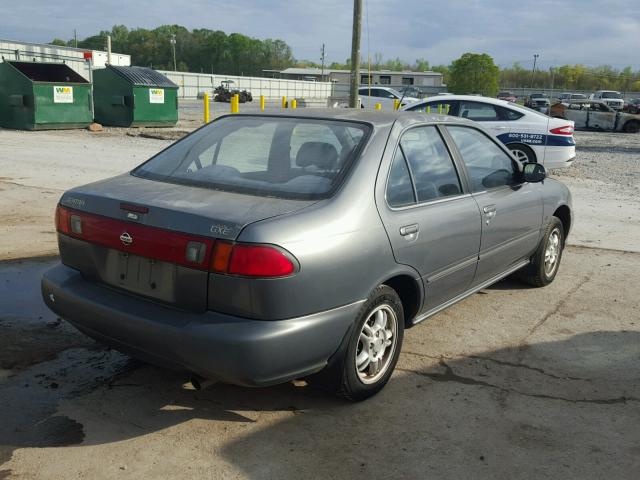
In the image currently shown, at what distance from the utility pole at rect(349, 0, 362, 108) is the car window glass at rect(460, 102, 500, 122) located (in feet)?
23.8

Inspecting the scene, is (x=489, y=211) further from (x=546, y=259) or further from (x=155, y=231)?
(x=155, y=231)

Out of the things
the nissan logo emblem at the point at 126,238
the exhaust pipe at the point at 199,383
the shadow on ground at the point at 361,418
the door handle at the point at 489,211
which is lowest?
the shadow on ground at the point at 361,418

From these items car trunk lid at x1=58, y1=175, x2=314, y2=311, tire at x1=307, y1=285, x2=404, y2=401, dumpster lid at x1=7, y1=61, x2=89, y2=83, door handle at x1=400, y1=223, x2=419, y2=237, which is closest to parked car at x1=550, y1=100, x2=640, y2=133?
dumpster lid at x1=7, y1=61, x2=89, y2=83

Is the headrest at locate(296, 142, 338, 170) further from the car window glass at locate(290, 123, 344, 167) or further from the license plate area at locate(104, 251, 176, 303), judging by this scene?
the license plate area at locate(104, 251, 176, 303)

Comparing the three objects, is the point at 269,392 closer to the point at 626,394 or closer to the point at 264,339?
the point at 264,339

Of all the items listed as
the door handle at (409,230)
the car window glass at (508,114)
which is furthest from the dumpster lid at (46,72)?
the door handle at (409,230)

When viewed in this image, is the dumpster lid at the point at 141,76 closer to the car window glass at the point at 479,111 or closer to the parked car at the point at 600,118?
the car window glass at the point at 479,111

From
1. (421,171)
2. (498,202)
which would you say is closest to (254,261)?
(421,171)

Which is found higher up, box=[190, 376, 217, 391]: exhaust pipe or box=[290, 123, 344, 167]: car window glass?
box=[290, 123, 344, 167]: car window glass

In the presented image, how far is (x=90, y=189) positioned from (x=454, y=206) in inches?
85.6

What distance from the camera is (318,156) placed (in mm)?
3592

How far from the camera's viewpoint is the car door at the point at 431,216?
11.6 feet

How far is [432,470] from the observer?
2902 millimetres

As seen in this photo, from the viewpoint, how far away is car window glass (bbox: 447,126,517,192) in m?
4.42
